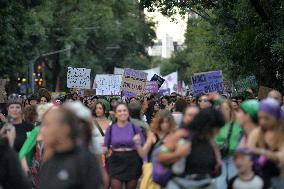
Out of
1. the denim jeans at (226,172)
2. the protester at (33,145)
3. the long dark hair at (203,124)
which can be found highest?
the long dark hair at (203,124)

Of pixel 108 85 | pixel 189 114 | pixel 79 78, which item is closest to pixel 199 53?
pixel 108 85

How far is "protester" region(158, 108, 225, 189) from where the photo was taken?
7383mm

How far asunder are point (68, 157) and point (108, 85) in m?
25.1

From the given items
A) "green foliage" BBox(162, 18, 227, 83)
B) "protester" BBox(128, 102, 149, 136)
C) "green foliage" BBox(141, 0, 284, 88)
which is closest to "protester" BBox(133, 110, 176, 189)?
"protester" BBox(128, 102, 149, 136)

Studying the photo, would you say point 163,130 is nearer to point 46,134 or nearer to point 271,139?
point 271,139

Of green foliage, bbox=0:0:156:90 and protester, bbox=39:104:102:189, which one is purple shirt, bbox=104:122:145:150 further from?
green foliage, bbox=0:0:156:90

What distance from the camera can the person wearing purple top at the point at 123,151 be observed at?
36.1 feet

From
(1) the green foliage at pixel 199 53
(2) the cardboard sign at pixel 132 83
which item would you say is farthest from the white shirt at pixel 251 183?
(1) the green foliage at pixel 199 53

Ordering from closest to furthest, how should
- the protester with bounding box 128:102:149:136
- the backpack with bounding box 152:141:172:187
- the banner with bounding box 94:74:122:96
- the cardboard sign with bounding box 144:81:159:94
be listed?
the backpack with bounding box 152:141:172:187
the protester with bounding box 128:102:149:136
the banner with bounding box 94:74:122:96
the cardboard sign with bounding box 144:81:159:94

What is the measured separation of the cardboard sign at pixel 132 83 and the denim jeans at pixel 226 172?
1858cm

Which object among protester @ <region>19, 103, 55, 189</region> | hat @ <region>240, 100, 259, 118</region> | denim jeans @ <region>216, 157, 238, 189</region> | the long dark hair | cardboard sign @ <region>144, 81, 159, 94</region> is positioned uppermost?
cardboard sign @ <region>144, 81, 159, 94</region>

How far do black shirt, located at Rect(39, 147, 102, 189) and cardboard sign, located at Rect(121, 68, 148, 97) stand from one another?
2174 centimetres

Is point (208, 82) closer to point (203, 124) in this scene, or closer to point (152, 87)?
point (152, 87)

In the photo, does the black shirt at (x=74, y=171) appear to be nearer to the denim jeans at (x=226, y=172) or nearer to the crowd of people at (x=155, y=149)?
the crowd of people at (x=155, y=149)
